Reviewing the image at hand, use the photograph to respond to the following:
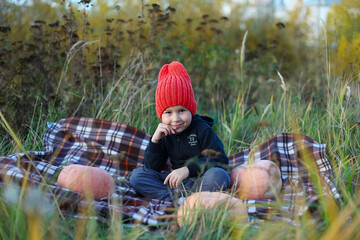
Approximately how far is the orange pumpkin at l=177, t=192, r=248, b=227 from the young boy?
1.67 feet

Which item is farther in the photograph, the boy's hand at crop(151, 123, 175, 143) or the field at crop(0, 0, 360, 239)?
the boy's hand at crop(151, 123, 175, 143)

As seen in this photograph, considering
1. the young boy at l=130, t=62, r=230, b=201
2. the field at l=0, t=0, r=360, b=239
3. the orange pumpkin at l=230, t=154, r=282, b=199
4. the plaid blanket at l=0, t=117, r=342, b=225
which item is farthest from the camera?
the young boy at l=130, t=62, r=230, b=201

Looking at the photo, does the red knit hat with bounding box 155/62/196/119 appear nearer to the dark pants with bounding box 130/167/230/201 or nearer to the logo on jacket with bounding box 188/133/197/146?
the logo on jacket with bounding box 188/133/197/146

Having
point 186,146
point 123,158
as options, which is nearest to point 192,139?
point 186,146

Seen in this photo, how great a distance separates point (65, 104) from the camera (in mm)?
3906

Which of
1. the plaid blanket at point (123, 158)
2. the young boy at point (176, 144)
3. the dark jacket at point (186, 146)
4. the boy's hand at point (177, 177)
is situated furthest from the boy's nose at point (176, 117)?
the plaid blanket at point (123, 158)

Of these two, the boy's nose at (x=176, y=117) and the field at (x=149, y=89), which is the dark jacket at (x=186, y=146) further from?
the field at (x=149, y=89)

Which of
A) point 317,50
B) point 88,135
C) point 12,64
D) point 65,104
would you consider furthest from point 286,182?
point 317,50

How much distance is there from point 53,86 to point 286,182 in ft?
8.04

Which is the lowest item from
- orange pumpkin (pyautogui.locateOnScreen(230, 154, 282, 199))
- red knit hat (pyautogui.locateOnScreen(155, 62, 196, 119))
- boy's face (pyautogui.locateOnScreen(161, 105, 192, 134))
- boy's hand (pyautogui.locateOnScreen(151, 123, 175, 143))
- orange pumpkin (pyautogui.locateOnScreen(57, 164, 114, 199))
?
orange pumpkin (pyautogui.locateOnScreen(230, 154, 282, 199))

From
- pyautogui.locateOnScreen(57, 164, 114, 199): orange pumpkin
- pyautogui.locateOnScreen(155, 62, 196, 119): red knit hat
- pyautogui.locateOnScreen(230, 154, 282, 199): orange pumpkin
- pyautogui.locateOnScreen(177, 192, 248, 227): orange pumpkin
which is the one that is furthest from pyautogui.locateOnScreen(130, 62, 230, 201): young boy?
pyautogui.locateOnScreen(177, 192, 248, 227): orange pumpkin

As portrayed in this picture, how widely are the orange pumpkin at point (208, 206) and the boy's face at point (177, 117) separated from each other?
28.4 inches

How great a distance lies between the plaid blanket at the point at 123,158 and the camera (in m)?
2.37

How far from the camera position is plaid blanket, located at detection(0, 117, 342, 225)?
2.37 m
